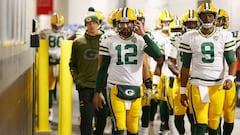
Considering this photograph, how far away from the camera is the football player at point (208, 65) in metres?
5.43

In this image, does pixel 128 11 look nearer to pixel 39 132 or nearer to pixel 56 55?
pixel 39 132

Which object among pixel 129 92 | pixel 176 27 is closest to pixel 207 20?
pixel 129 92

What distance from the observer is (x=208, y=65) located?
215 inches

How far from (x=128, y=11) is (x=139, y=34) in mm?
230

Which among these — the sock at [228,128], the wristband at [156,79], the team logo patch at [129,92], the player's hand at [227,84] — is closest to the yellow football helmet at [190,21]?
the wristband at [156,79]

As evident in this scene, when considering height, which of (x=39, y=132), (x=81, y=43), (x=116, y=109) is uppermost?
(x=81, y=43)

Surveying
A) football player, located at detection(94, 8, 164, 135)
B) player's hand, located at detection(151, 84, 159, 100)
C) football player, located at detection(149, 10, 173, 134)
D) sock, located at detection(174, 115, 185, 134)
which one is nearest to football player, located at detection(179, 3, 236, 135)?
football player, located at detection(94, 8, 164, 135)

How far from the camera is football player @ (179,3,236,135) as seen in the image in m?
5.43

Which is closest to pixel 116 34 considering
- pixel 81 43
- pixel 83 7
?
pixel 81 43

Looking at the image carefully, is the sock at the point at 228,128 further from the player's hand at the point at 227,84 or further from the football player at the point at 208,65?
the player's hand at the point at 227,84

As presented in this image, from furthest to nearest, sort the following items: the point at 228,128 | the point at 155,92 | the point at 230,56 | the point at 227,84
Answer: the point at 155,92
the point at 228,128
the point at 230,56
the point at 227,84

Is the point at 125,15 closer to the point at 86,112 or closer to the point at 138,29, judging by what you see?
the point at 138,29

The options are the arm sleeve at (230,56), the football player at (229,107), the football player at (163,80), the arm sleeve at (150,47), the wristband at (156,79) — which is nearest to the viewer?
the arm sleeve at (150,47)

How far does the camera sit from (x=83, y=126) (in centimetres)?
624
